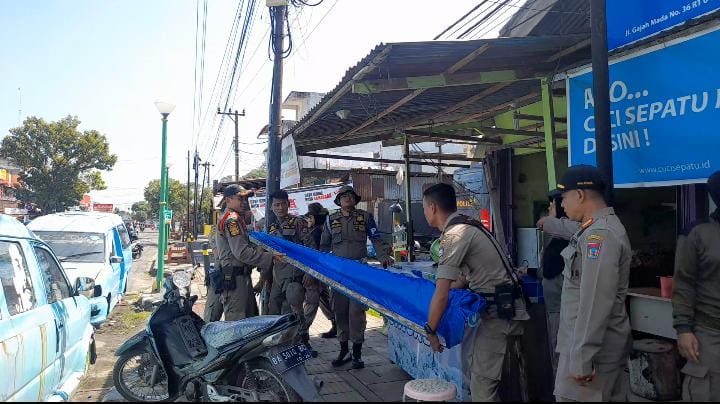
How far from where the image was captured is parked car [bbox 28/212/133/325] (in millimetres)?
8552

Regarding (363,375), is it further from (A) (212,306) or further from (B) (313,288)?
(A) (212,306)

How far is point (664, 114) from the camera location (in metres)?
3.39

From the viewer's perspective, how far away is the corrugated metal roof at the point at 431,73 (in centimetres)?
390

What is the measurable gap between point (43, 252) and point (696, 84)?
5131 millimetres

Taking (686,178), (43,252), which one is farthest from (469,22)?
(43,252)

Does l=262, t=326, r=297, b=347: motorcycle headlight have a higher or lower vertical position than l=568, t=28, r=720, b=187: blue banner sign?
lower

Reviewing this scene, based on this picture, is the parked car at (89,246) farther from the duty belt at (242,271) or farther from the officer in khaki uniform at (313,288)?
the duty belt at (242,271)

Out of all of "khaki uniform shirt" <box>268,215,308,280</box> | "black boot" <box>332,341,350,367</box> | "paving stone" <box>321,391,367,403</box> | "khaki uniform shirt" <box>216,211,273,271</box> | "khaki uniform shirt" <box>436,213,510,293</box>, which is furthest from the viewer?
"khaki uniform shirt" <box>268,215,308,280</box>

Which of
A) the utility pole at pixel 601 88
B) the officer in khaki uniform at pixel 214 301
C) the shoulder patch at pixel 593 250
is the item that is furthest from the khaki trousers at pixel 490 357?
the officer in khaki uniform at pixel 214 301

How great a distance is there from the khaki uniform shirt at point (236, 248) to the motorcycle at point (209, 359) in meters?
0.45

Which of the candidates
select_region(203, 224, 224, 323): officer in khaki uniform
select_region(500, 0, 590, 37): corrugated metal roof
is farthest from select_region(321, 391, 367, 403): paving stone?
select_region(500, 0, 590, 37): corrugated metal roof

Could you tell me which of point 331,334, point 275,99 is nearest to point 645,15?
point 275,99

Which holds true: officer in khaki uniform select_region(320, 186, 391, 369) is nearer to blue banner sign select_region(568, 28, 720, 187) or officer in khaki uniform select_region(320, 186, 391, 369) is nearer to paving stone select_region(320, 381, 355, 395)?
paving stone select_region(320, 381, 355, 395)

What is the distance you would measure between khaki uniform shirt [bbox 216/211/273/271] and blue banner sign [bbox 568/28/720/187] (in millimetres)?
3094
